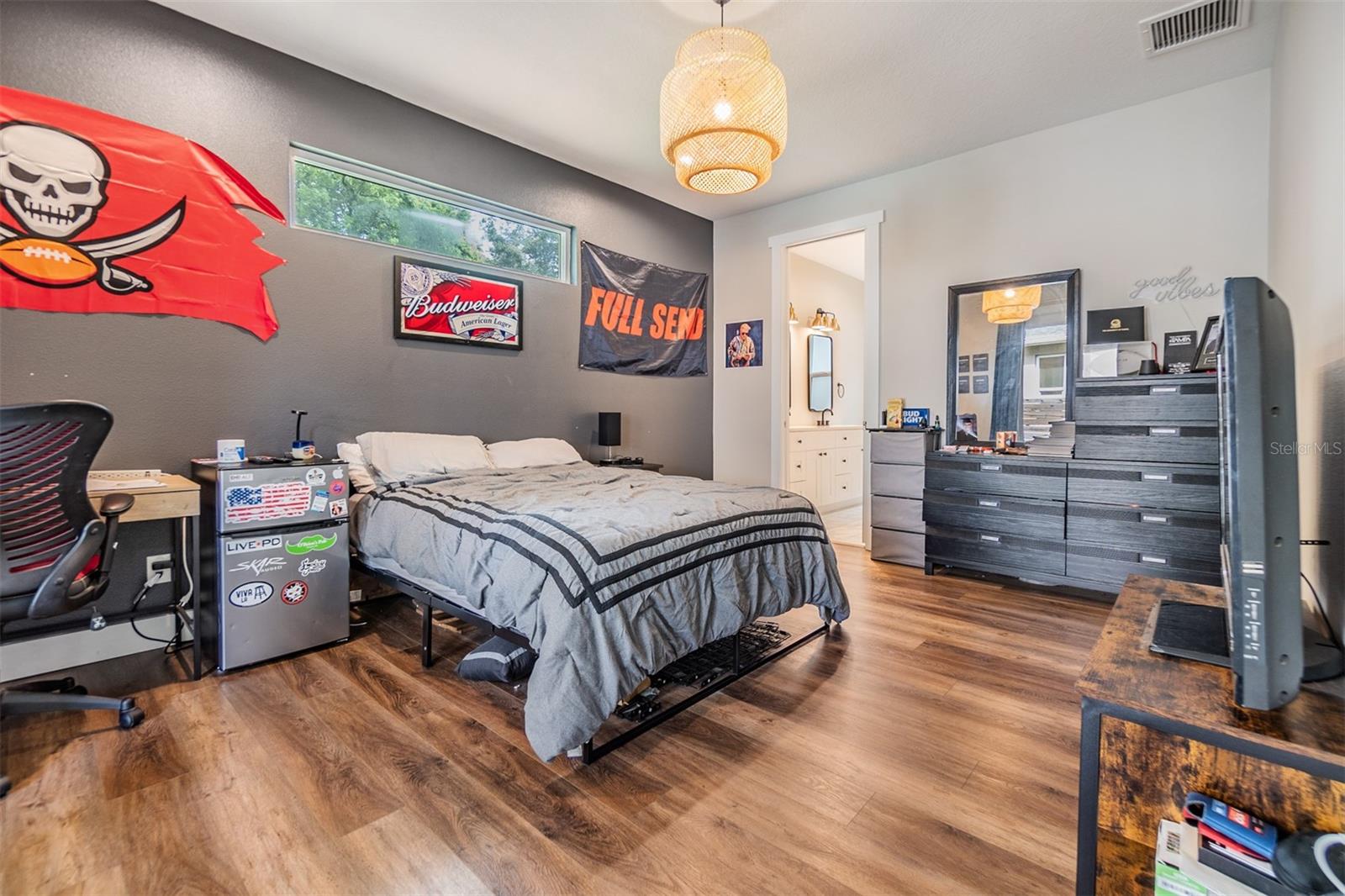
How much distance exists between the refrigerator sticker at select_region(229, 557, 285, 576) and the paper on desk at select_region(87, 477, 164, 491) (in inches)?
16.8

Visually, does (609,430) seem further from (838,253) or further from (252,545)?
(838,253)

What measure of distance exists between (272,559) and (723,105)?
2.74 meters

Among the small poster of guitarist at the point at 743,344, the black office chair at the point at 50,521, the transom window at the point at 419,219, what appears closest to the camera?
the black office chair at the point at 50,521

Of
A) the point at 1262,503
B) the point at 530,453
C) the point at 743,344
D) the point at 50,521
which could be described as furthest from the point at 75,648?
the point at 743,344

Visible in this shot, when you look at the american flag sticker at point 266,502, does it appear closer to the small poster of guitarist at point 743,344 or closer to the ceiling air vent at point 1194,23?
the small poster of guitarist at point 743,344

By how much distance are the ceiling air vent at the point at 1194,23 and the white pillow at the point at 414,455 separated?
4.18m

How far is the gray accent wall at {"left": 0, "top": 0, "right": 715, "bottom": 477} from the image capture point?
2.46m

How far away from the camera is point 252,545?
2.41 metres

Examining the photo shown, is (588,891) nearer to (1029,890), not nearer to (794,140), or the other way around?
(1029,890)

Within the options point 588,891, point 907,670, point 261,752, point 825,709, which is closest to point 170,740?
point 261,752

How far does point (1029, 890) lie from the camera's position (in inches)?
50.1

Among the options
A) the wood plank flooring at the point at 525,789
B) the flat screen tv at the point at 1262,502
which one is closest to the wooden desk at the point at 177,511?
the wood plank flooring at the point at 525,789

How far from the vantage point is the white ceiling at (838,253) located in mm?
5566

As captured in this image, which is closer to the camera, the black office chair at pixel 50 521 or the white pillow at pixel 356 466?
the black office chair at pixel 50 521
